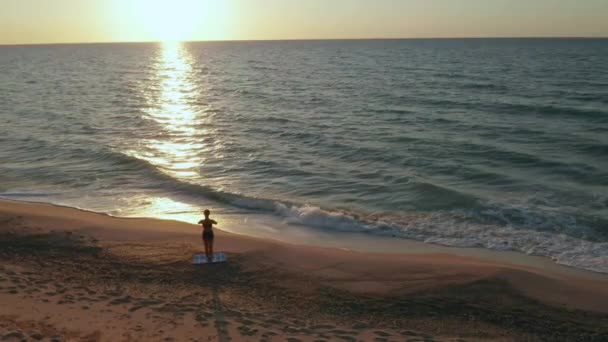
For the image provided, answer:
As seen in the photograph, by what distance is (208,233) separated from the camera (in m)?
12.6

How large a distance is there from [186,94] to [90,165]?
28.4 metres

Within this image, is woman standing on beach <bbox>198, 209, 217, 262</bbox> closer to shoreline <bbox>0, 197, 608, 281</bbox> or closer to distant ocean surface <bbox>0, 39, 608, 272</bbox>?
shoreline <bbox>0, 197, 608, 281</bbox>

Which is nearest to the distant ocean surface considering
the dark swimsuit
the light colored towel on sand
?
the light colored towel on sand

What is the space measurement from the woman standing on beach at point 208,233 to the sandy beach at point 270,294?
35 cm

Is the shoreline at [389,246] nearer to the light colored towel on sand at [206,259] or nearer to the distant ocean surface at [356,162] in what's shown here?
the distant ocean surface at [356,162]

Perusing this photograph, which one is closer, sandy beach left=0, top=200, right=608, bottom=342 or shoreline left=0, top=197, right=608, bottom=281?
sandy beach left=0, top=200, right=608, bottom=342

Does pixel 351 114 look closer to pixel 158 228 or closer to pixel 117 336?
pixel 158 228

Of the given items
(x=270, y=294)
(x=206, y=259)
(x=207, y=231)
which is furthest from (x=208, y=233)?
(x=270, y=294)

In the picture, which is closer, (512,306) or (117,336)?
(117,336)

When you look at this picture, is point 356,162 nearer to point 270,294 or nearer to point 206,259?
point 206,259

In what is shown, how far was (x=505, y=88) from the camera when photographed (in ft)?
145

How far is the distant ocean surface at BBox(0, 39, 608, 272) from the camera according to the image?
1675 centimetres

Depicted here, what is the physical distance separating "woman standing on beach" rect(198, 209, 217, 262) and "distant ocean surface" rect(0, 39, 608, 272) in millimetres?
4409

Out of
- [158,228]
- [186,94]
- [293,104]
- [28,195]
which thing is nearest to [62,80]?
[186,94]
